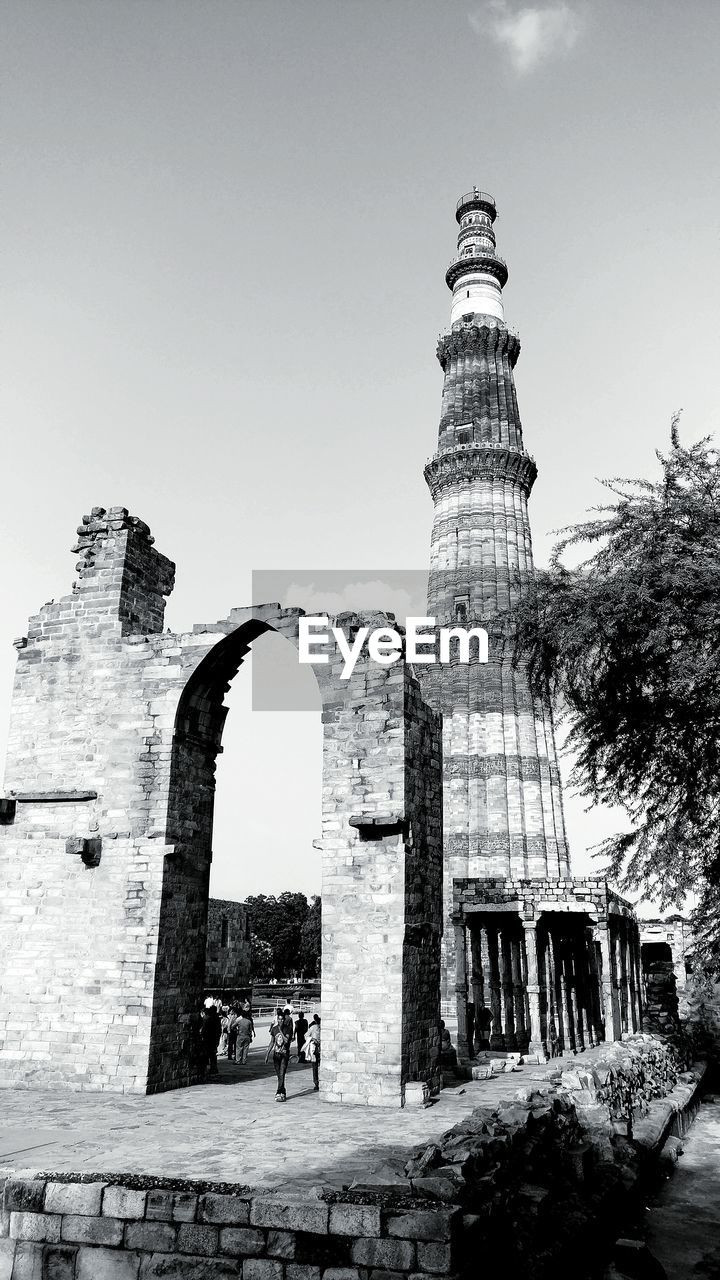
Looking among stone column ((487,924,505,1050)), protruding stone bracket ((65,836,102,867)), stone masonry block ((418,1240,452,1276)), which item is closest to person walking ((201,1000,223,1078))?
protruding stone bracket ((65,836,102,867))

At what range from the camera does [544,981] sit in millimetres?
18266

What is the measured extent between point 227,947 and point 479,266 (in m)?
29.6

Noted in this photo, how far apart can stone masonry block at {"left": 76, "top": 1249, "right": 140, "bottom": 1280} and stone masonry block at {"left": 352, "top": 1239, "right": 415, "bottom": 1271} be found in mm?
1448

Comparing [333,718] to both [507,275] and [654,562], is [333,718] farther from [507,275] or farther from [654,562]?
[507,275]

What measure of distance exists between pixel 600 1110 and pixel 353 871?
3.98m

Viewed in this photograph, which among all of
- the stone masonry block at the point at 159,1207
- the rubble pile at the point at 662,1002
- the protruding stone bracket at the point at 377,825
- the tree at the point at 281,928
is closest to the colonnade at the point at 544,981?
the rubble pile at the point at 662,1002

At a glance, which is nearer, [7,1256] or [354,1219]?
[354,1219]

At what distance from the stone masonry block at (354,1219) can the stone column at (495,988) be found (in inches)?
615

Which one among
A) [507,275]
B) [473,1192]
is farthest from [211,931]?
[507,275]

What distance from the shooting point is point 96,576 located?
13055 mm

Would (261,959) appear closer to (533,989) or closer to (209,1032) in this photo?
(533,989)

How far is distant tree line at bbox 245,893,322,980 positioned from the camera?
61938mm

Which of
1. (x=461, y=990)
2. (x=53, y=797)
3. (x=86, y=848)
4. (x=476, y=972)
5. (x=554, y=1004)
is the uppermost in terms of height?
(x=53, y=797)

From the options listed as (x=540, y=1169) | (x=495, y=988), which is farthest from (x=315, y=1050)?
(x=495, y=988)
